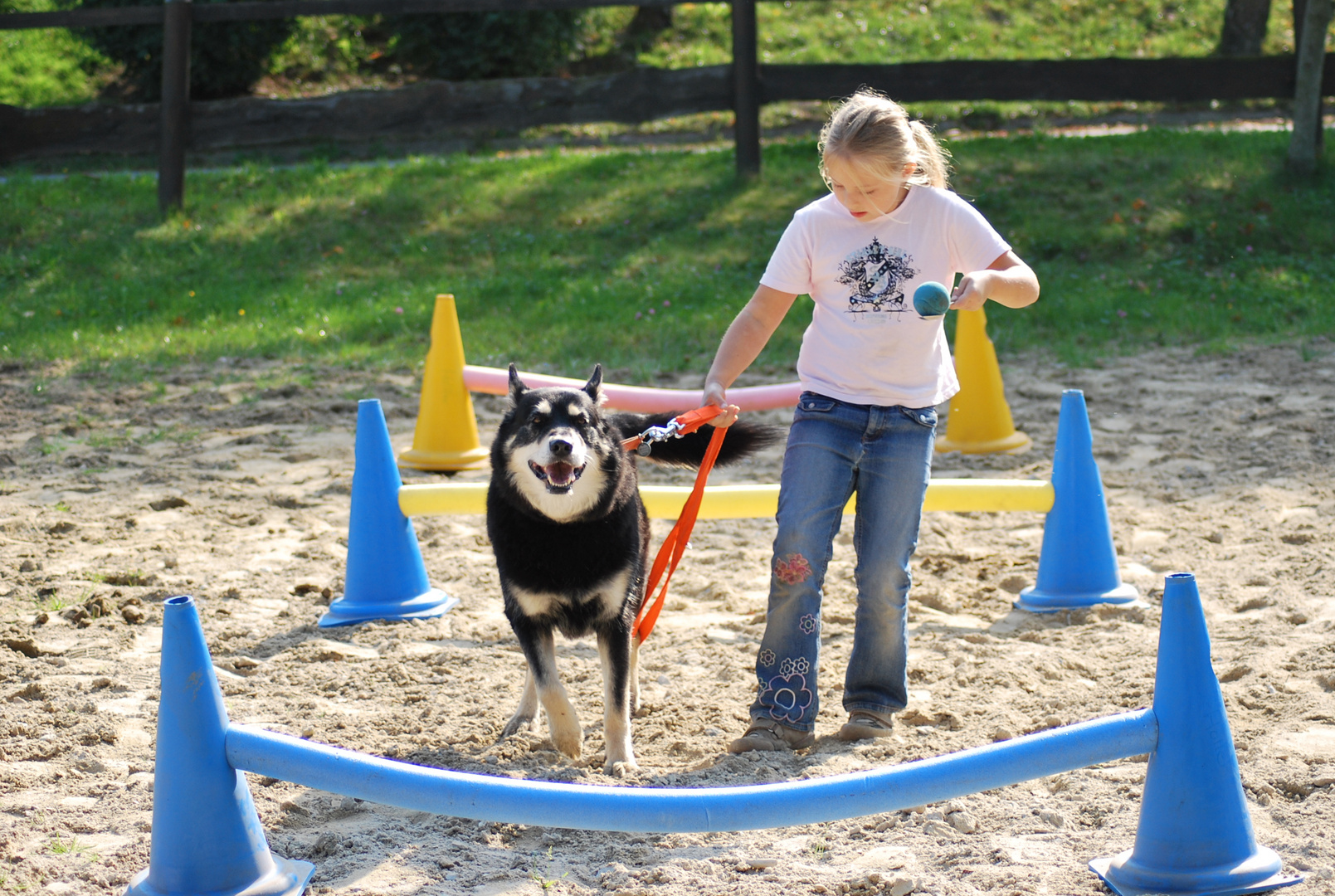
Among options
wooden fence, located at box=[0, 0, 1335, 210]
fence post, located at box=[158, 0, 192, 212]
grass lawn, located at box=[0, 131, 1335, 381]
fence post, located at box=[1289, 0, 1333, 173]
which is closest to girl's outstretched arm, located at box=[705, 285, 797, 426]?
grass lawn, located at box=[0, 131, 1335, 381]

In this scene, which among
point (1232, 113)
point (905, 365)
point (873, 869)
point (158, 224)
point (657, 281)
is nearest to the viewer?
point (873, 869)

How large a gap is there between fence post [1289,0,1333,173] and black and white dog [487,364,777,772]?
10.3 meters

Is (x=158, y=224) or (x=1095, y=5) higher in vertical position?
(x=1095, y=5)

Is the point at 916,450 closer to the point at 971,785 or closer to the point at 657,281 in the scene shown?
the point at 971,785

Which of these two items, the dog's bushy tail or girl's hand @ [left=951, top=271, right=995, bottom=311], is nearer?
girl's hand @ [left=951, top=271, right=995, bottom=311]

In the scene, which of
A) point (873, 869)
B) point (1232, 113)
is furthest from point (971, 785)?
point (1232, 113)

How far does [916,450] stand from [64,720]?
273cm

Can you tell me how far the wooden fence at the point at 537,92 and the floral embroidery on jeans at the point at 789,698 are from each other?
29.1 feet

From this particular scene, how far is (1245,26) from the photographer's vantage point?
1592cm

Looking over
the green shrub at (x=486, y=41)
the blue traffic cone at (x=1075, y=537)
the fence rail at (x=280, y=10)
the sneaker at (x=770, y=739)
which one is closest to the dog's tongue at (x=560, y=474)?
the sneaker at (x=770, y=739)

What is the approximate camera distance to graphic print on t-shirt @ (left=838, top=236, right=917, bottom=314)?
11.3ft

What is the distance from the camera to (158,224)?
11633mm

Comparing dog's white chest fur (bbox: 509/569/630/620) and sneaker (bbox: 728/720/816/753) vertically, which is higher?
dog's white chest fur (bbox: 509/569/630/620)

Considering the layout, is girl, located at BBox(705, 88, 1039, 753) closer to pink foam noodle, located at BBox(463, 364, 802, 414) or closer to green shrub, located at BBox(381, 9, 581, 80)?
pink foam noodle, located at BBox(463, 364, 802, 414)
